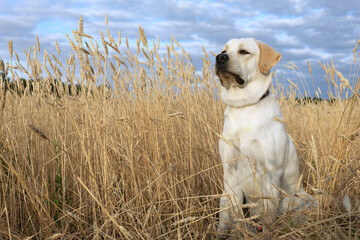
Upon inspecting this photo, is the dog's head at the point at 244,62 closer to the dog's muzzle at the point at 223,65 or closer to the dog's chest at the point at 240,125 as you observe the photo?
the dog's muzzle at the point at 223,65

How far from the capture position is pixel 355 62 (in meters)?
2.67

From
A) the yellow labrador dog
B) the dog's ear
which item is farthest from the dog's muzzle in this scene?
the dog's ear

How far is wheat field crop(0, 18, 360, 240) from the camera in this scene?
2.10m

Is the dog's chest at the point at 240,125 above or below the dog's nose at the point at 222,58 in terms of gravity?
below

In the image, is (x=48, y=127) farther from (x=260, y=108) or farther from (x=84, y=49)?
(x=260, y=108)

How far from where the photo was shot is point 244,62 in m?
2.61

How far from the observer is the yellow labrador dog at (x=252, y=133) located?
2471mm

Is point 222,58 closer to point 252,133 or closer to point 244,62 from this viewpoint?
point 244,62

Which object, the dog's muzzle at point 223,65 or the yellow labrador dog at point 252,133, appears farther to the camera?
the dog's muzzle at point 223,65

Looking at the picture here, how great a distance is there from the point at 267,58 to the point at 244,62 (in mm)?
173

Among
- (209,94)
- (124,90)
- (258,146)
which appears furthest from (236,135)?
(209,94)

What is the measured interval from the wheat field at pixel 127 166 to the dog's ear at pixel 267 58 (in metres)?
0.60

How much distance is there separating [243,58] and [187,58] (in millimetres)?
1265

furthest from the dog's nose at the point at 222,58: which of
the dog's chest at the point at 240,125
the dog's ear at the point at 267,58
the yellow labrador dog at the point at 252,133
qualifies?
the dog's chest at the point at 240,125
